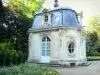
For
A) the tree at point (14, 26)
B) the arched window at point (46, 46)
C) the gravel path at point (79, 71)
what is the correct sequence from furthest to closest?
the tree at point (14, 26) < the arched window at point (46, 46) < the gravel path at point (79, 71)

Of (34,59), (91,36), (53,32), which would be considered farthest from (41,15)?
(91,36)

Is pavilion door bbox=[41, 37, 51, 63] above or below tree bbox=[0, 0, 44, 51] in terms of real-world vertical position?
below

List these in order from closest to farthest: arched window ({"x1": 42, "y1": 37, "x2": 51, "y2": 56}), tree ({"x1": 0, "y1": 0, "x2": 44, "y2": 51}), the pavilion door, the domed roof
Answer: the domed roof → the pavilion door → arched window ({"x1": 42, "y1": 37, "x2": 51, "y2": 56}) → tree ({"x1": 0, "y1": 0, "x2": 44, "y2": 51})

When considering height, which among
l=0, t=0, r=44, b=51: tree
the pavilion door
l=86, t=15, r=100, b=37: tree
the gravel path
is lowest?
the gravel path

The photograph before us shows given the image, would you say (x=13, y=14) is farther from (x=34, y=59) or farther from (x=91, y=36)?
(x=91, y=36)

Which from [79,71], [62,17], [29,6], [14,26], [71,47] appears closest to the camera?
[79,71]

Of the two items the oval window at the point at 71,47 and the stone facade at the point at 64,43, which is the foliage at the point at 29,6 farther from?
the oval window at the point at 71,47

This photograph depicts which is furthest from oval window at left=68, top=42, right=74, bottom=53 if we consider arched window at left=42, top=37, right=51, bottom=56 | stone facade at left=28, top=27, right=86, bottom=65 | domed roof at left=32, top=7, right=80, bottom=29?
arched window at left=42, top=37, right=51, bottom=56

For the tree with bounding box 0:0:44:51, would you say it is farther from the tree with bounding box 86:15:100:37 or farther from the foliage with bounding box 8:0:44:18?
the tree with bounding box 86:15:100:37

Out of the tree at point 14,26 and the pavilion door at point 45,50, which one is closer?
the pavilion door at point 45,50

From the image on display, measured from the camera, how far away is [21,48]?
102ft

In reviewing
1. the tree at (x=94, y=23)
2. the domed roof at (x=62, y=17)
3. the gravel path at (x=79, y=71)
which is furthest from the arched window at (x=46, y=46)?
the tree at (x=94, y=23)

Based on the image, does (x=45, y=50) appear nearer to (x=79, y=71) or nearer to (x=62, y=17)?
(x=62, y=17)

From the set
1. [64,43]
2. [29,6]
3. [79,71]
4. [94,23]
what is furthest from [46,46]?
[94,23]
